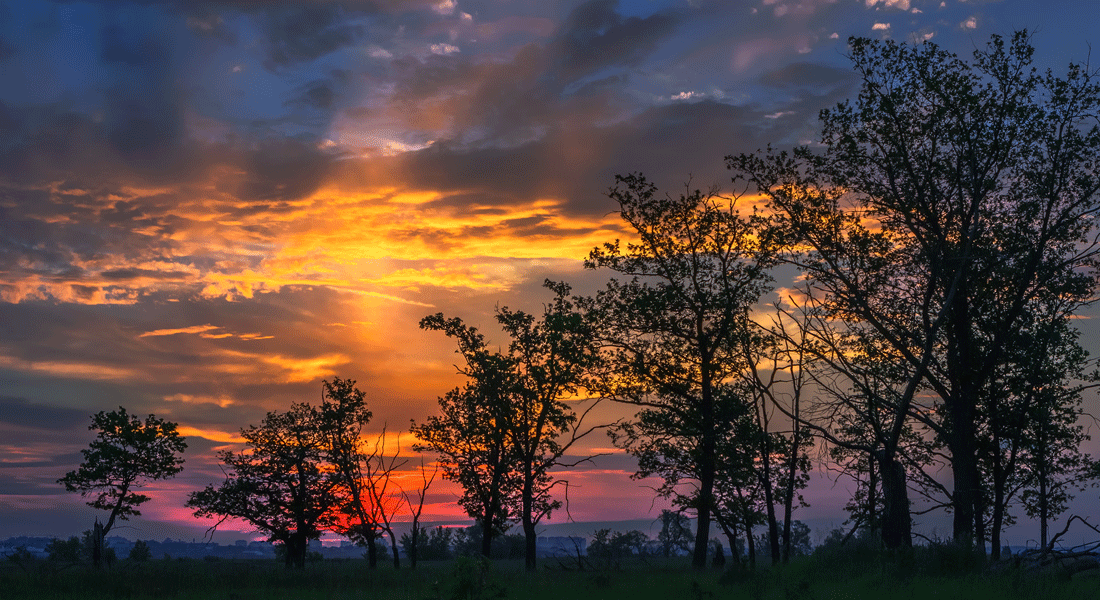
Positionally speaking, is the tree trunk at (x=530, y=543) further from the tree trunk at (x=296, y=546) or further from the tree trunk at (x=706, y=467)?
the tree trunk at (x=296, y=546)

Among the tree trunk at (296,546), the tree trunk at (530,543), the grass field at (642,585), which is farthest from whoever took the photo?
the tree trunk at (296,546)

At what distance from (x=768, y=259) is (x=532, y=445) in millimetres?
16792

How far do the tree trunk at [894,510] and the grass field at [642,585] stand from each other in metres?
2.19

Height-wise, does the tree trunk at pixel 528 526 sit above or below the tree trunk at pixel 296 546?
above

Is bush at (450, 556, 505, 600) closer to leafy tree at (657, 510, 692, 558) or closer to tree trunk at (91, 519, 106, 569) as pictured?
leafy tree at (657, 510, 692, 558)

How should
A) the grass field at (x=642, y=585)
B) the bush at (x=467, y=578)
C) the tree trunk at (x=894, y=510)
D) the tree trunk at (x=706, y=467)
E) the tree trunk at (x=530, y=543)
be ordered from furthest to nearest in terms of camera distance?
the tree trunk at (x=530, y=543), the tree trunk at (x=706, y=467), the tree trunk at (x=894, y=510), the grass field at (x=642, y=585), the bush at (x=467, y=578)

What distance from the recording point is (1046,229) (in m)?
27.5

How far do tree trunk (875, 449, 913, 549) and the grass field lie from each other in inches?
86.2

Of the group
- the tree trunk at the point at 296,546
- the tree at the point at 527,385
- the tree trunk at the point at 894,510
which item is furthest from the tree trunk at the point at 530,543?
the tree trunk at the point at 296,546

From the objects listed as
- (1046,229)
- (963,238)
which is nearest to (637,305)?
(963,238)

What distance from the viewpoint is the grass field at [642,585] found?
636 inches

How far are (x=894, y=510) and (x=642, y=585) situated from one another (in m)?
7.92

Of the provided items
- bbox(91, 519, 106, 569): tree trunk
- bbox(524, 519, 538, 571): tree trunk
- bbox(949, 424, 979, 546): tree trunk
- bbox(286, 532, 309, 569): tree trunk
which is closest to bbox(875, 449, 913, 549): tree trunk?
bbox(949, 424, 979, 546): tree trunk

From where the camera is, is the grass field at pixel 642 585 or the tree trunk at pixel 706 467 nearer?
the grass field at pixel 642 585
